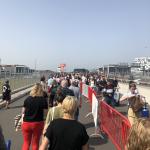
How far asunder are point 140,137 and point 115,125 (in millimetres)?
7221

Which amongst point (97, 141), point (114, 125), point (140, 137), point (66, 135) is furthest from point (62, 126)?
point (97, 141)

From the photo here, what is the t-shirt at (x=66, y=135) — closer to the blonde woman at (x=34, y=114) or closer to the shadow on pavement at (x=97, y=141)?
the blonde woman at (x=34, y=114)

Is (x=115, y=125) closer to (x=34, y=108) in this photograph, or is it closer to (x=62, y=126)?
(x=34, y=108)

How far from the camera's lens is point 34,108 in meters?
7.18

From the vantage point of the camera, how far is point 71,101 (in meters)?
4.77

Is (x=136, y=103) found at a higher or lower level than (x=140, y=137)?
lower

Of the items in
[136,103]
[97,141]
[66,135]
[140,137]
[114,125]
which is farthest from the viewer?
[97,141]

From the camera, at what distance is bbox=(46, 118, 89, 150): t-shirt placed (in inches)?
175

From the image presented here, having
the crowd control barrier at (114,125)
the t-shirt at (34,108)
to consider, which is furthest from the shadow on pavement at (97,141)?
the t-shirt at (34,108)

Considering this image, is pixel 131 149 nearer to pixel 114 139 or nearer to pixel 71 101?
pixel 71 101

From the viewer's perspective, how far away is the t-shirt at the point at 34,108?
7.16 m

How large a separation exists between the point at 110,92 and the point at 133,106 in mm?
10252

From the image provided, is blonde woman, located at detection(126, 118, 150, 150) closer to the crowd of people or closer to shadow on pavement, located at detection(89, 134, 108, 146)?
the crowd of people

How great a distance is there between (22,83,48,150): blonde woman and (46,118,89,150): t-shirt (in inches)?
105
